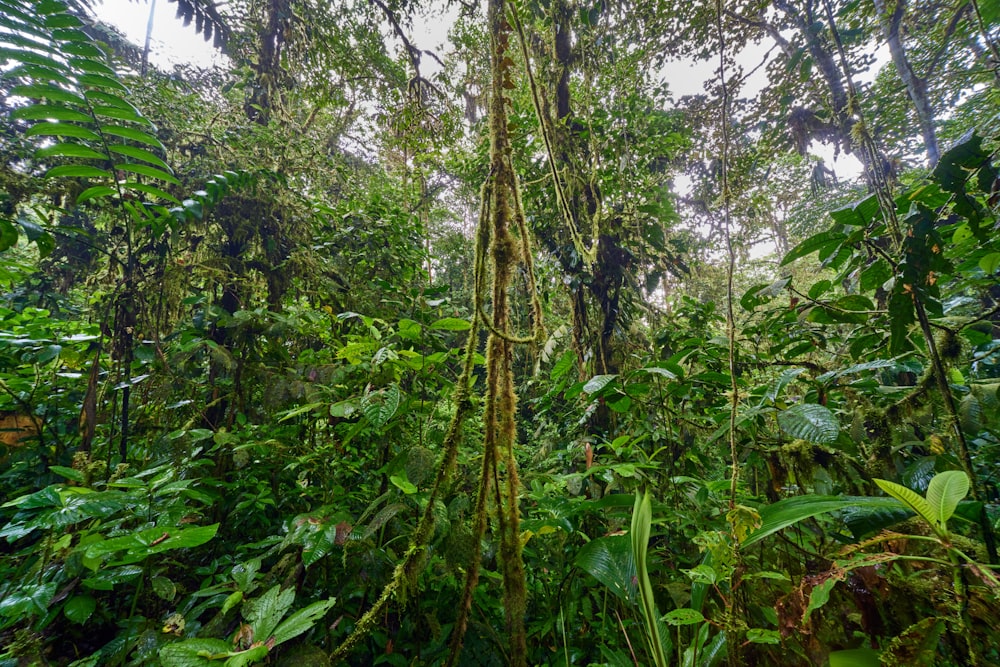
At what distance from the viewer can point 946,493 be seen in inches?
21.0

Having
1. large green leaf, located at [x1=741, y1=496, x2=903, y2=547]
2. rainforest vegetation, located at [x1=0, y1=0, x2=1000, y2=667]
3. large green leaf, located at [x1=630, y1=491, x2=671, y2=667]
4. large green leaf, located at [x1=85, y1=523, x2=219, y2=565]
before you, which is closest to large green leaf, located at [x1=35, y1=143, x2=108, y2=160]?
rainforest vegetation, located at [x1=0, y1=0, x2=1000, y2=667]

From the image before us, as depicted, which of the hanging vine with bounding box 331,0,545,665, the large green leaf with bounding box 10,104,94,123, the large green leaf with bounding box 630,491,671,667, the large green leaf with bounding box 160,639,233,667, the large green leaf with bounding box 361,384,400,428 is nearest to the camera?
the large green leaf with bounding box 630,491,671,667

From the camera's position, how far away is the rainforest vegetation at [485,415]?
0.74 metres

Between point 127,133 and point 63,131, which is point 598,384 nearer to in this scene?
point 127,133

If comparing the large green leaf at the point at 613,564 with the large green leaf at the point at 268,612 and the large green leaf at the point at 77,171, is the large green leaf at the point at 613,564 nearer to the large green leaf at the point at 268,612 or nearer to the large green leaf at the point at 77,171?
the large green leaf at the point at 268,612

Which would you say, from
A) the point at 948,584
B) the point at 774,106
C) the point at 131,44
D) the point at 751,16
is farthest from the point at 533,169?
the point at 131,44

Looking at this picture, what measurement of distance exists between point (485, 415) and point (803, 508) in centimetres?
55

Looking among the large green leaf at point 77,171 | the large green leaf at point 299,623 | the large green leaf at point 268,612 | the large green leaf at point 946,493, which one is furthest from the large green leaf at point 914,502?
the large green leaf at point 77,171

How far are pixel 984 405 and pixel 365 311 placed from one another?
7.31ft

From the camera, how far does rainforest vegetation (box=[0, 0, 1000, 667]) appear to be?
74 cm

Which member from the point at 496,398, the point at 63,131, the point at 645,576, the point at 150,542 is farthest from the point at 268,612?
the point at 63,131

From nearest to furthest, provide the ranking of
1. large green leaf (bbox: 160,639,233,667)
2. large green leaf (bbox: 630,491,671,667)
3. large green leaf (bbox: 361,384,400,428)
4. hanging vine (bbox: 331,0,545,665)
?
large green leaf (bbox: 630,491,671,667)
large green leaf (bbox: 160,639,233,667)
hanging vine (bbox: 331,0,545,665)
large green leaf (bbox: 361,384,400,428)

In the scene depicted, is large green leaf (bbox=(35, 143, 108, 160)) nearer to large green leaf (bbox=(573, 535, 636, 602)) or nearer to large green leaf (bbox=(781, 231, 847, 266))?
large green leaf (bbox=(573, 535, 636, 602))

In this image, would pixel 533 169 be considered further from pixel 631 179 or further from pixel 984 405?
pixel 984 405
